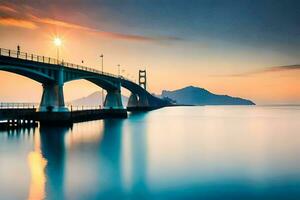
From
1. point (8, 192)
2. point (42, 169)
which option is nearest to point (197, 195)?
point (8, 192)

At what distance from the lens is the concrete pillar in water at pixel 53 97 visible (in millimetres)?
54438

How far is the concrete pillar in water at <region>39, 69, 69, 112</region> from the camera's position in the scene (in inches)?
2143

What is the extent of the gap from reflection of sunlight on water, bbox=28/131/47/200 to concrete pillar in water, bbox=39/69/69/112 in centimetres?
1779

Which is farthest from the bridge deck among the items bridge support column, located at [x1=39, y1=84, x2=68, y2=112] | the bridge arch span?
the bridge arch span

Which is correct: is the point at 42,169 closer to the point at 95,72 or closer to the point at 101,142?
the point at 101,142

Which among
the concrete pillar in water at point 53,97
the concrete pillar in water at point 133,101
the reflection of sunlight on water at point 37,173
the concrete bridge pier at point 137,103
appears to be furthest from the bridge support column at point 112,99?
the concrete pillar in water at point 133,101

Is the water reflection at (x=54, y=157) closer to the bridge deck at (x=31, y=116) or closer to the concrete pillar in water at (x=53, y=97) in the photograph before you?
the bridge deck at (x=31, y=116)

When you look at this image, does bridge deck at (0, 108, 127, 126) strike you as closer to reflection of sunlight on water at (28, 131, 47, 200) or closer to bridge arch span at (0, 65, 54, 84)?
bridge arch span at (0, 65, 54, 84)

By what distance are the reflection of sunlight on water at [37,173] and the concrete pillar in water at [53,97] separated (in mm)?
17793

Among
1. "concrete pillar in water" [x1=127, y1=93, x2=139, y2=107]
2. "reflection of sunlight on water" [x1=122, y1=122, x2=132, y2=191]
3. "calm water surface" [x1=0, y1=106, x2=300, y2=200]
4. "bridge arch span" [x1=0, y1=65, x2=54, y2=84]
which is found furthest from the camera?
"concrete pillar in water" [x1=127, y1=93, x2=139, y2=107]

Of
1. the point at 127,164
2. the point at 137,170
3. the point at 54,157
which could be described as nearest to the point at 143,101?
the point at 54,157

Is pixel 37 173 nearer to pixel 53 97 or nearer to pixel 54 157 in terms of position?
pixel 54 157

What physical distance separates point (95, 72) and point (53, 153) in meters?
43.3

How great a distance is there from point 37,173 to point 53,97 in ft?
109
